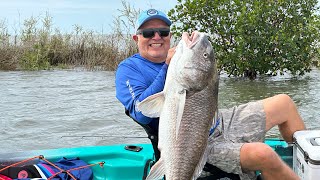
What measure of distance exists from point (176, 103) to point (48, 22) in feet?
57.9

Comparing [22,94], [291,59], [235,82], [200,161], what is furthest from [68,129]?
[291,59]

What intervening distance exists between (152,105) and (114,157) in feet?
6.70

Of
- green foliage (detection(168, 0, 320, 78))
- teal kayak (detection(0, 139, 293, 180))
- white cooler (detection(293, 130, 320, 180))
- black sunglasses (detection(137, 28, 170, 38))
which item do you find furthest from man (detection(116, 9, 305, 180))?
green foliage (detection(168, 0, 320, 78))

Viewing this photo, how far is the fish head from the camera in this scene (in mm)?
2449

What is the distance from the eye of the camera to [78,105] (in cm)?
1057

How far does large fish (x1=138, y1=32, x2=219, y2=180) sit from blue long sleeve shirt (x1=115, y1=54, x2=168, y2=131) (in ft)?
1.14

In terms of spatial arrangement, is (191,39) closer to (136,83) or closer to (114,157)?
(136,83)

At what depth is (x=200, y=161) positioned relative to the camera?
2656mm

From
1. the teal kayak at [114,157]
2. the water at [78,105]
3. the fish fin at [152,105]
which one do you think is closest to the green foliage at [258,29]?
the water at [78,105]

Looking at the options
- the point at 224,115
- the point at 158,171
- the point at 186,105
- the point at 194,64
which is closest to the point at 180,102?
the point at 186,105

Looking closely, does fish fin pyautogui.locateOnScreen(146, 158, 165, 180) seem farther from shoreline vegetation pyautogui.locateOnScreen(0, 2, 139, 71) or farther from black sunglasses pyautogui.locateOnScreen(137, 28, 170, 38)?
shoreline vegetation pyautogui.locateOnScreen(0, 2, 139, 71)

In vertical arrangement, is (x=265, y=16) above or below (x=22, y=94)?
above

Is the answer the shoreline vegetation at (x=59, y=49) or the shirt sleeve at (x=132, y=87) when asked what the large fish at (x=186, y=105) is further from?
the shoreline vegetation at (x=59, y=49)

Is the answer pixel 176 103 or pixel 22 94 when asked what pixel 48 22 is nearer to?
pixel 22 94
